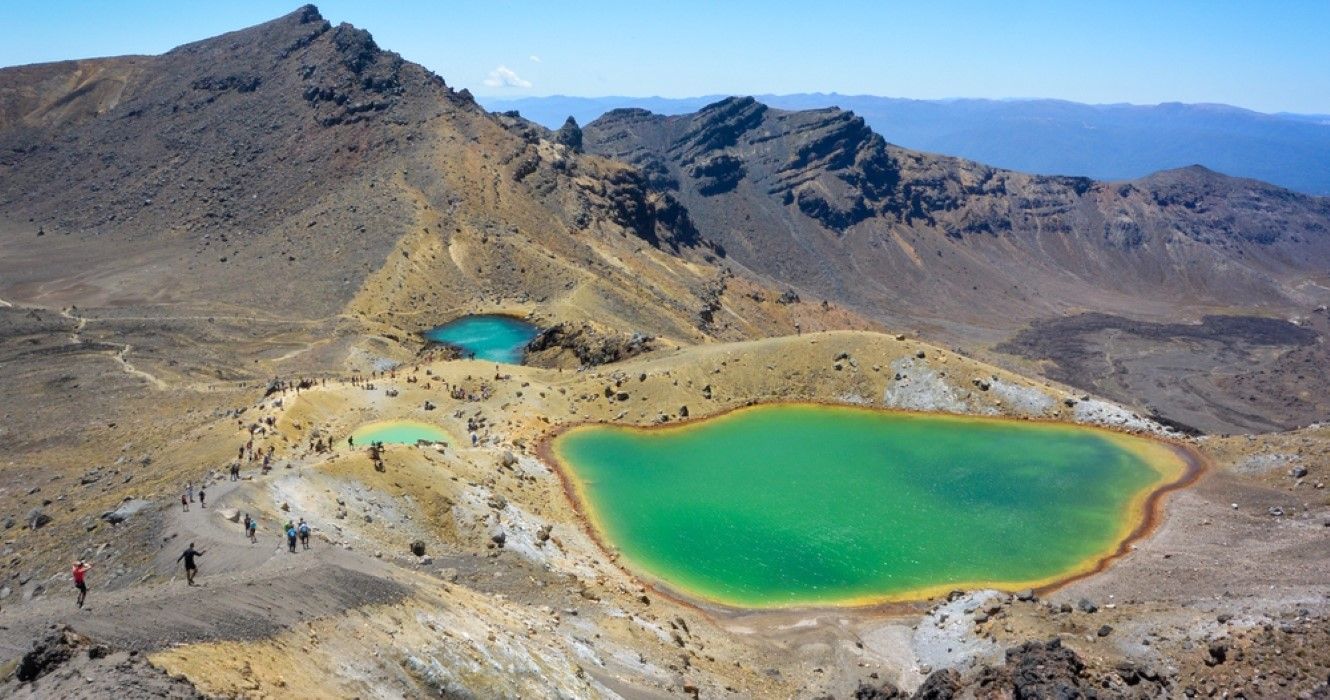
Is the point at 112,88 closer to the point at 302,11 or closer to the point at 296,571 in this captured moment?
the point at 302,11

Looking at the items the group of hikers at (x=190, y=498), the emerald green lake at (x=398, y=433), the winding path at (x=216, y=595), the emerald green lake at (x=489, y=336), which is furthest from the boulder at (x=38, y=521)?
the emerald green lake at (x=489, y=336)

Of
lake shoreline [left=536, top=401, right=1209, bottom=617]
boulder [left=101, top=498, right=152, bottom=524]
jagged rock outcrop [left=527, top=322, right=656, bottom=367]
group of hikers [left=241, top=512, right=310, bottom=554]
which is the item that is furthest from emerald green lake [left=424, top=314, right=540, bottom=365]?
group of hikers [left=241, top=512, right=310, bottom=554]

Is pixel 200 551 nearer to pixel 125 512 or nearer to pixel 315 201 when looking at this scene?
pixel 125 512

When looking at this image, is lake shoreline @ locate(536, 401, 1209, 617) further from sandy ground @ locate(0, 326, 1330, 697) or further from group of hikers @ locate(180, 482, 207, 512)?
group of hikers @ locate(180, 482, 207, 512)

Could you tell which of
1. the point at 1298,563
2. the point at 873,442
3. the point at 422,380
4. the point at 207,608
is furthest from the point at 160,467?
the point at 1298,563

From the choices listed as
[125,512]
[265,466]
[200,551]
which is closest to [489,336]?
[265,466]

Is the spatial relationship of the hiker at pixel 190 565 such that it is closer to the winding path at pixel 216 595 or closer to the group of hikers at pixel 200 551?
the group of hikers at pixel 200 551
